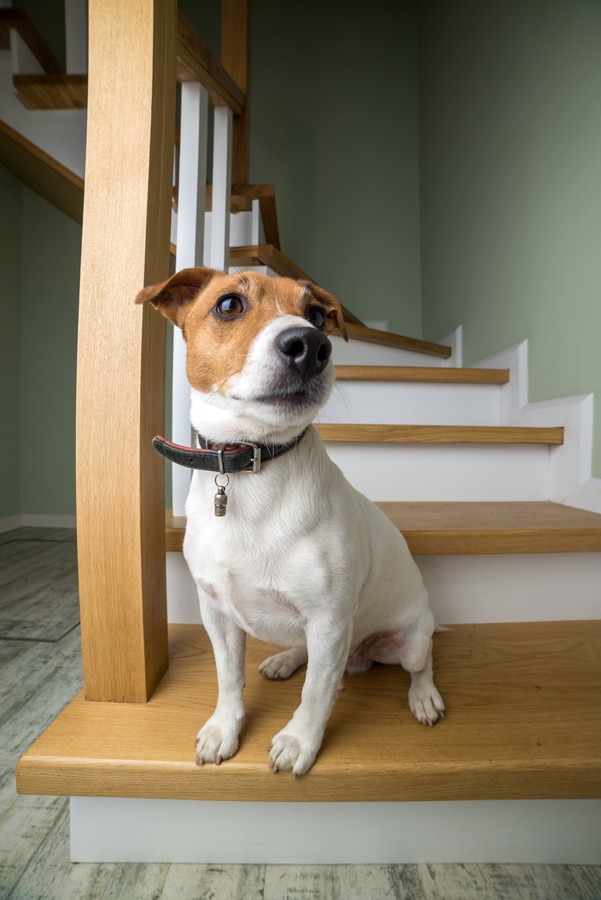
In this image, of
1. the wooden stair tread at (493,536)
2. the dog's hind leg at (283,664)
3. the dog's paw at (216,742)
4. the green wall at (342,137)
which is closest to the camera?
the dog's paw at (216,742)

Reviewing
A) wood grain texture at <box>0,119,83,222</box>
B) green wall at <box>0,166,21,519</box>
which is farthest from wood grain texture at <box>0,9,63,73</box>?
green wall at <box>0,166,21,519</box>

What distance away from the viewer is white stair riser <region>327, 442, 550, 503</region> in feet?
4.77

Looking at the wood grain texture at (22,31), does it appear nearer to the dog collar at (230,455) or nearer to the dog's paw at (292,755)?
the dog collar at (230,455)

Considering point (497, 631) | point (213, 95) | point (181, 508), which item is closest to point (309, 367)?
point (181, 508)

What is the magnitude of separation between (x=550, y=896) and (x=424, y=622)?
40cm

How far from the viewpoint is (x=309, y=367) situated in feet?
2.08

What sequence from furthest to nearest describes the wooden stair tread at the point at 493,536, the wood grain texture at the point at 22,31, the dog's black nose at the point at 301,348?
the wood grain texture at the point at 22,31 < the wooden stair tread at the point at 493,536 < the dog's black nose at the point at 301,348

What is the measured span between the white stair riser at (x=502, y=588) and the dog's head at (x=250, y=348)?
1.77 feet

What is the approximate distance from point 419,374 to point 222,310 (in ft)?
3.89

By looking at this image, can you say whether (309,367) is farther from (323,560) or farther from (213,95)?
(213,95)

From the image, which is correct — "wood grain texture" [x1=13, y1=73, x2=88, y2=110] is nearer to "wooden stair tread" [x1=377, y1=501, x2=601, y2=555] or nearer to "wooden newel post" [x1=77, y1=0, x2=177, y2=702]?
"wooden newel post" [x1=77, y1=0, x2=177, y2=702]

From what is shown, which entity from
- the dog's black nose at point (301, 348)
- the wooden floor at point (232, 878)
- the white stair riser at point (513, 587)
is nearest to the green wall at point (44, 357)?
the wooden floor at point (232, 878)

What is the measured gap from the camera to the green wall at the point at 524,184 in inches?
53.4

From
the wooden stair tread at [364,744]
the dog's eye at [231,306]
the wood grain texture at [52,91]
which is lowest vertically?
the wooden stair tread at [364,744]
